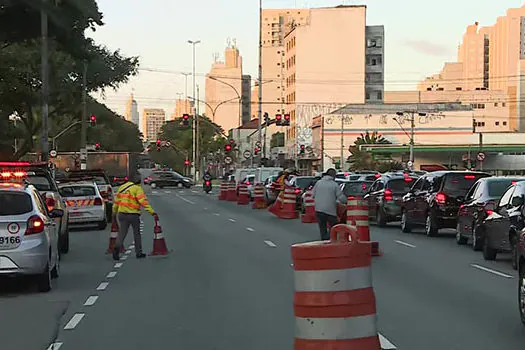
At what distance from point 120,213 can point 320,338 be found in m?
12.1

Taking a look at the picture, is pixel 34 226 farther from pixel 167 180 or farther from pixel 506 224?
pixel 167 180

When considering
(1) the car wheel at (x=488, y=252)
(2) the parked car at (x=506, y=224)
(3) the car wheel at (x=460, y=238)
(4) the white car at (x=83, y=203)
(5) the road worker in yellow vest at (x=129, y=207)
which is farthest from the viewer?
(4) the white car at (x=83, y=203)

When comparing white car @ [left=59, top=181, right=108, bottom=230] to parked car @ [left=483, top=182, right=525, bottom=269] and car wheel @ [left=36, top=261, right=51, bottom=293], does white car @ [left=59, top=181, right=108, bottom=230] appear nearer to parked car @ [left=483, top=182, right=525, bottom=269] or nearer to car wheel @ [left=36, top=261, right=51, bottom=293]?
parked car @ [left=483, top=182, right=525, bottom=269]

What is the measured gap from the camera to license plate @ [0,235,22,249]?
12.3 m

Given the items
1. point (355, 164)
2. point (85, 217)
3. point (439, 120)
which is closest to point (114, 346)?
point (85, 217)

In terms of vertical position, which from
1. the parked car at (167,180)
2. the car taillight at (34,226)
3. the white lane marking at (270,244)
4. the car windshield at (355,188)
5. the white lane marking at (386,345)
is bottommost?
the parked car at (167,180)

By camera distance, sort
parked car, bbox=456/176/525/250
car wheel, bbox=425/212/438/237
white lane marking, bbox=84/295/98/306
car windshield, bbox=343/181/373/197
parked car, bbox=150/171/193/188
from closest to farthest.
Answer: white lane marking, bbox=84/295/98/306
parked car, bbox=456/176/525/250
car wheel, bbox=425/212/438/237
car windshield, bbox=343/181/373/197
parked car, bbox=150/171/193/188

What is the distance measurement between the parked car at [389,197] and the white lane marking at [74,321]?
16477mm

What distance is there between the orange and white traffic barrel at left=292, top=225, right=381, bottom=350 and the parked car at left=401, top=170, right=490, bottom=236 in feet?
54.4

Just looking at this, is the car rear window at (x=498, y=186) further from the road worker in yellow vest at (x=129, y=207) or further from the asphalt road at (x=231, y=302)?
the road worker in yellow vest at (x=129, y=207)

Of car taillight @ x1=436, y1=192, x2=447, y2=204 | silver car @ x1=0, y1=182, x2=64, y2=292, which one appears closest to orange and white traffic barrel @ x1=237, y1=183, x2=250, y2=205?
car taillight @ x1=436, y1=192, x2=447, y2=204

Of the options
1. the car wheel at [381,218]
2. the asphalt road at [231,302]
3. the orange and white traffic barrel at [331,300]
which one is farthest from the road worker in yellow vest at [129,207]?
the orange and white traffic barrel at [331,300]

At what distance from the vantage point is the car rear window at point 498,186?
1867 cm

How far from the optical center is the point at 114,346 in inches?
340
